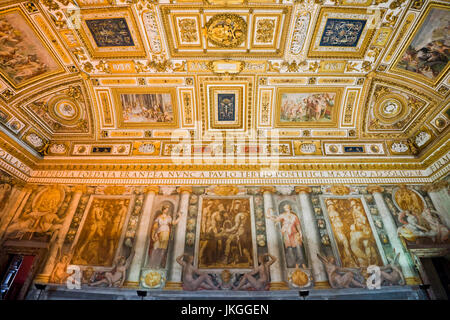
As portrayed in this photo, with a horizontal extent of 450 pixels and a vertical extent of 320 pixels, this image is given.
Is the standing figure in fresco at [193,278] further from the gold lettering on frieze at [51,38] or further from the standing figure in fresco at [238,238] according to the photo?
the gold lettering on frieze at [51,38]

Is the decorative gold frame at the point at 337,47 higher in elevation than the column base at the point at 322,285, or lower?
higher

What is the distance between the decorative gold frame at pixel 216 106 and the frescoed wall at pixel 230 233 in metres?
2.89

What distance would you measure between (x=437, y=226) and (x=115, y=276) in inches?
420

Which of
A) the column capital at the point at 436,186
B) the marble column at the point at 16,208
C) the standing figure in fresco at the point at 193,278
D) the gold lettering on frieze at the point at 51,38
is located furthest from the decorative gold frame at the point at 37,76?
the column capital at the point at 436,186

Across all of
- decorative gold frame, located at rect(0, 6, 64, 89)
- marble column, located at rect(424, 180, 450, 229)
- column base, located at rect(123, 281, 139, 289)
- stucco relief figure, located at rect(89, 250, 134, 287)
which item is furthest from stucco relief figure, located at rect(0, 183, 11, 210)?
marble column, located at rect(424, 180, 450, 229)

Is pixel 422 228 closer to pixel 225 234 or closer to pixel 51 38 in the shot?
pixel 225 234

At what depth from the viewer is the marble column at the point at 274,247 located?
728 centimetres

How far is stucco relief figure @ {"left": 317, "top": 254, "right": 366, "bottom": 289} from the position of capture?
23.6ft

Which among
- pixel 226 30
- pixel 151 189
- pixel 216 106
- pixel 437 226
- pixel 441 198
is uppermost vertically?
pixel 226 30

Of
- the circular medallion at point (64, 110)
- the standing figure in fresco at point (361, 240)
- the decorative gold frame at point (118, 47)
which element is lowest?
the standing figure in fresco at point (361, 240)

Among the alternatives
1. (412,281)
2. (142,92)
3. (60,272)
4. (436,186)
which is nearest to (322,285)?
(412,281)

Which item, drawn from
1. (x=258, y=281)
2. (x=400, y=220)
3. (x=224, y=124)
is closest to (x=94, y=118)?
(x=224, y=124)

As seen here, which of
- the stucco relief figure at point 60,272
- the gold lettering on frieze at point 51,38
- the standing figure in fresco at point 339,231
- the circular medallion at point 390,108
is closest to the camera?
the stucco relief figure at point 60,272

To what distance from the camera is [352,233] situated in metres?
8.22
